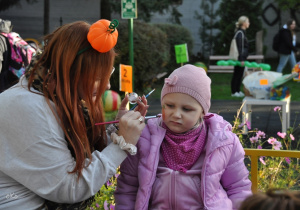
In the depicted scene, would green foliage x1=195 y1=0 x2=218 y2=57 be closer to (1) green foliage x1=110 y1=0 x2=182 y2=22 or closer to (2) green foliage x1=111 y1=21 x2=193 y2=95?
(1) green foliage x1=110 y1=0 x2=182 y2=22

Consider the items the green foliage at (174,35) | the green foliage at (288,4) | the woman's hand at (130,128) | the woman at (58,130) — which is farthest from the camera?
the green foliage at (288,4)

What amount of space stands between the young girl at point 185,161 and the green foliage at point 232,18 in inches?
658

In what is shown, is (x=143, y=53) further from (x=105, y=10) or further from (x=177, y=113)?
(x=177, y=113)

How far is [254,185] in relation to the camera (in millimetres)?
2855

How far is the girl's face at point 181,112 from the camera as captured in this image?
2.21 meters

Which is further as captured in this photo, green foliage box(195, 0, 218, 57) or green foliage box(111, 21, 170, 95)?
green foliage box(195, 0, 218, 57)

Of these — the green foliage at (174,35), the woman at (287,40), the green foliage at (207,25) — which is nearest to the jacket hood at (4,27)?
the woman at (287,40)

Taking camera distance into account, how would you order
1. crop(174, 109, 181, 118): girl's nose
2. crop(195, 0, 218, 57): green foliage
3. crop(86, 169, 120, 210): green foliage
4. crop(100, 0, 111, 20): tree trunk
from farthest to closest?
crop(195, 0, 218, 57): green foliage, crop(100, 0, 111, 20): tree trunk, crop(86, 169, 120, 210): green foliage, crop(174, 109, 181, 118): girl's nose

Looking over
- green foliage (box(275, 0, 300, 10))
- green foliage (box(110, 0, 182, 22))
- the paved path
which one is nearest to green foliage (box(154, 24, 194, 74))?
green foliage (box(110, 0, 182, 22))

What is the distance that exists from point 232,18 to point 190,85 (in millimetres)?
17476

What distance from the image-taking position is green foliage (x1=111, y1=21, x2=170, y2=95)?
11500 millimetres

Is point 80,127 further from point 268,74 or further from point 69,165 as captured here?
point 268,74

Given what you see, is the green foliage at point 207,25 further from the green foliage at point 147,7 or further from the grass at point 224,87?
the grass at point 224,87

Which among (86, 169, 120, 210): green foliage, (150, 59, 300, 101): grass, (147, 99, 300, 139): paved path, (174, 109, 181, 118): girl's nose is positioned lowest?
(150, 59, 300, 101): grass
